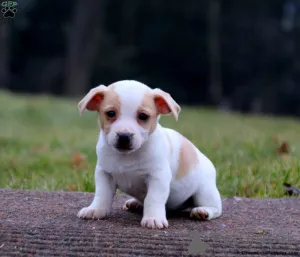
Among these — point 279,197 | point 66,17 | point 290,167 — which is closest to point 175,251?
point 279,197

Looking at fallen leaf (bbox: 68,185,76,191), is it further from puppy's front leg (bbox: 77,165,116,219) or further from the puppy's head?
the puppy's head

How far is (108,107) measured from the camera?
293 centimetres

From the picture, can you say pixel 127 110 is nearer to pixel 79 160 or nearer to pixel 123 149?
pixel 123 149

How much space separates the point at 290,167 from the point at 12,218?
2719 millimetres

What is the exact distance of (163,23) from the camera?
90.0 ft

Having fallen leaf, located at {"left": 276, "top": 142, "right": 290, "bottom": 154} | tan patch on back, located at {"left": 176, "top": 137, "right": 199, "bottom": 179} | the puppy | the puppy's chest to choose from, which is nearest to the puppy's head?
the puppy

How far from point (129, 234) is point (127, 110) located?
561 mm

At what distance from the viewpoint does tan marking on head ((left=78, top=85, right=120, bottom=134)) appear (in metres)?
2.94

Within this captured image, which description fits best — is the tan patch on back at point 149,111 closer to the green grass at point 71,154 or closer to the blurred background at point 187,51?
the green grass at point 71,154

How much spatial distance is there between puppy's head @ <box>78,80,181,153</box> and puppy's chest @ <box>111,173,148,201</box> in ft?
0.68

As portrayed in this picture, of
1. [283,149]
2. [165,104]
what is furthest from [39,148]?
[165,104]

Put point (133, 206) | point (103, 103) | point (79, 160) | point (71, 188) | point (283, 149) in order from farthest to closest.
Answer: point (283, 149), point (79, 160), point (71, 188), point (133, 206), point (103, 103)

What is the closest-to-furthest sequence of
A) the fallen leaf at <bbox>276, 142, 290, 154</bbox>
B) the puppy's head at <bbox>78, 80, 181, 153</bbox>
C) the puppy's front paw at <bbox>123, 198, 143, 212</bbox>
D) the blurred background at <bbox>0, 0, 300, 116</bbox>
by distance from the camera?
the puppy's head at <bbox>78, 80, 181, 153</bbox> < the puppy's front paw at <bbox>123, 198, 143, 212</bbox> < the fallen leaf at <bbox>276, 142, 290, 154</bbox> < the blurred background at <bbox>0, 0, 300, 116</bbox>

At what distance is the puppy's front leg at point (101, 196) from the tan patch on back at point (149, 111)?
356 mm
